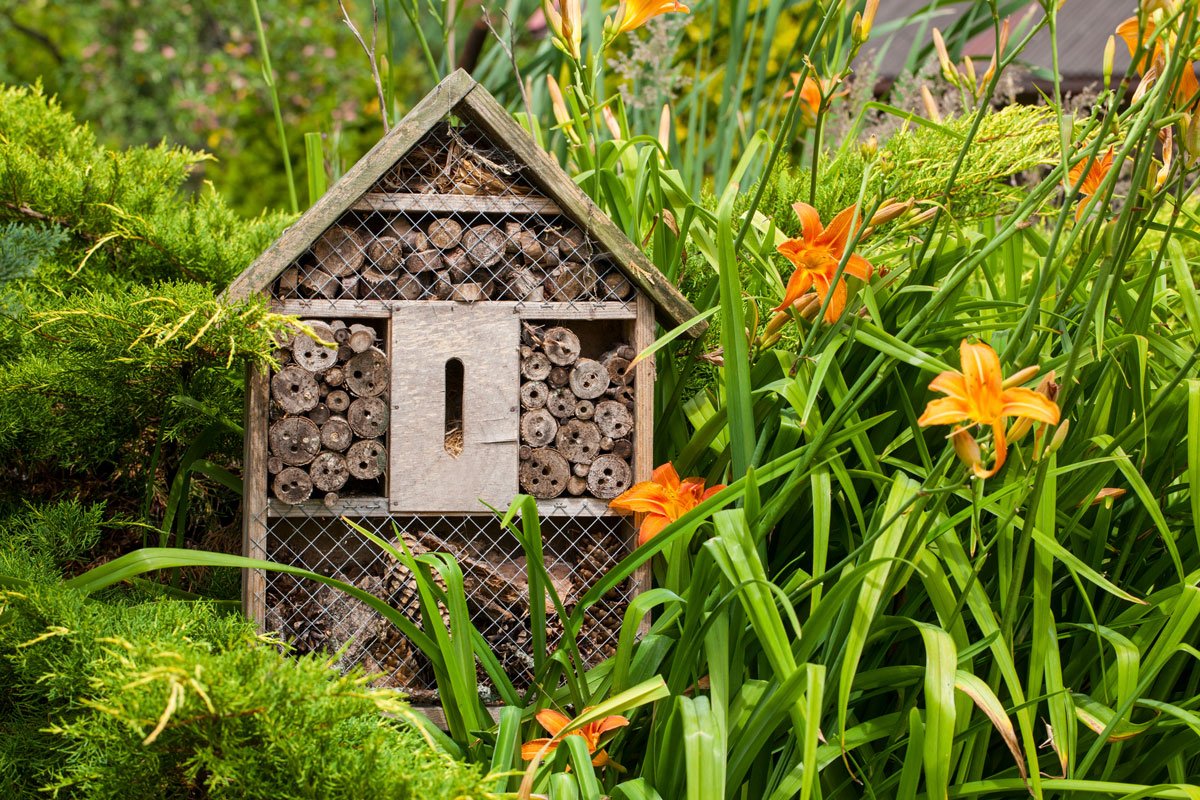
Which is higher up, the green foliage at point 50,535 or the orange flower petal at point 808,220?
the orange flower petal at point 808,220

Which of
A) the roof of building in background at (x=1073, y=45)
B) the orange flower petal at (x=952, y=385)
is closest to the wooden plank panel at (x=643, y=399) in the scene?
the orange flower petal at (x=952, y=385)

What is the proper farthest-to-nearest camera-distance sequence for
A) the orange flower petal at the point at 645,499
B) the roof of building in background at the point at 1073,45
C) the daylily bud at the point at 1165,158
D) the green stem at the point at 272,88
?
the roof of building in background at the point at 1073,45
the green stem at the point at 272,88
the orange flower petal at the point at 645,499
the daylily bud at the point at 1165,158

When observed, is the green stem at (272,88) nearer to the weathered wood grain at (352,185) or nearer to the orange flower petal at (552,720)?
the weathered wood grain at (352,185)

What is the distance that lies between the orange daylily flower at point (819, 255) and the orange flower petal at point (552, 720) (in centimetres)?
55

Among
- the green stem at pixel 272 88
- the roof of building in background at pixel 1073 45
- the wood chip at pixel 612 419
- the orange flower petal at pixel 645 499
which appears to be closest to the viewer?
the orange flower petal at pixel 645 499

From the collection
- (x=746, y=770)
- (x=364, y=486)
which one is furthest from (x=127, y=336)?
(x=746, y=770)

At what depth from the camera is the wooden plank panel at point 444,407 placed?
135 cm

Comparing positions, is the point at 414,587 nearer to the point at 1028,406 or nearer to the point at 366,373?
the point at 366,373

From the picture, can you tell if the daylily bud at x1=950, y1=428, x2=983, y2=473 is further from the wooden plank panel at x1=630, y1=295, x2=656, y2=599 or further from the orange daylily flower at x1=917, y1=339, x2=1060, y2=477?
the wooden plank panel at x1=630, y1=295, x2=656, y2=599

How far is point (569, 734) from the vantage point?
3.73 ft

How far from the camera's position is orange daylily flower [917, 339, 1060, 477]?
0.85 metres

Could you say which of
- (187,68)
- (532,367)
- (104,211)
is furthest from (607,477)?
(187,68)

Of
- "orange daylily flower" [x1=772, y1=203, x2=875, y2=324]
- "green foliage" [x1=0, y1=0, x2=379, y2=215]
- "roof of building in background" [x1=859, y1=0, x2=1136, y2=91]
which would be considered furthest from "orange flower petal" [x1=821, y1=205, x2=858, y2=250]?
"green foliage" [x1=0, y1=0, x2=379, y2=215]

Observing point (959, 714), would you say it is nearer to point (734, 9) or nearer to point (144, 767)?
point (144, 767)
